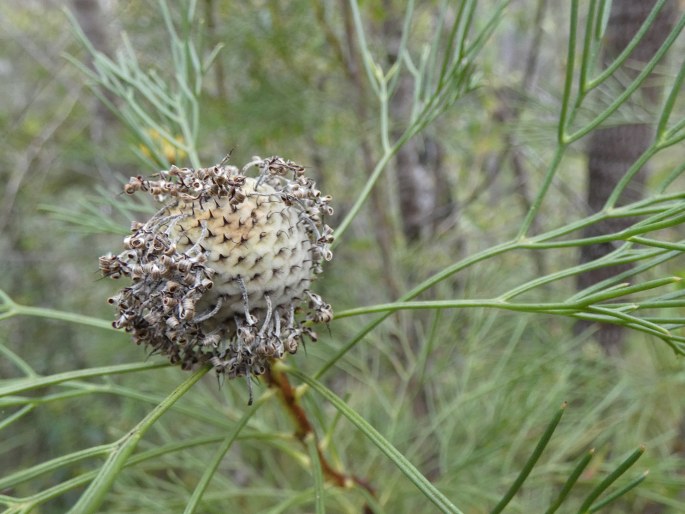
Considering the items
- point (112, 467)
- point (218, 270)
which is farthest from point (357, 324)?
point (112, 467)

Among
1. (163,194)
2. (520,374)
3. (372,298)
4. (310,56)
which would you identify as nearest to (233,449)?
(372,298)

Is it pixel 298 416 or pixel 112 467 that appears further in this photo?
pixel 298 416

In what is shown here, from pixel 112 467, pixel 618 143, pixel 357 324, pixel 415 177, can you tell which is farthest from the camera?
pixel 415 177

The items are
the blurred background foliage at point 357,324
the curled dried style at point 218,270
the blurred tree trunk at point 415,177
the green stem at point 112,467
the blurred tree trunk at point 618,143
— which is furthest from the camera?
the blurred tree trunk at point 415,177

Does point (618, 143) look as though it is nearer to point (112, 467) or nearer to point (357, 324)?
point (357, 324)

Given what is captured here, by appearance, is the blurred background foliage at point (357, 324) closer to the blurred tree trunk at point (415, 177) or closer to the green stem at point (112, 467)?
the blurred tree trunk at point (415, 177)

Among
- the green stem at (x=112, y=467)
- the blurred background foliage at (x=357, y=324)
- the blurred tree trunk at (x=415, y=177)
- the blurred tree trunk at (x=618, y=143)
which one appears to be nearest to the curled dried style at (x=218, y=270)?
the green stem at (x=112, y=467)
